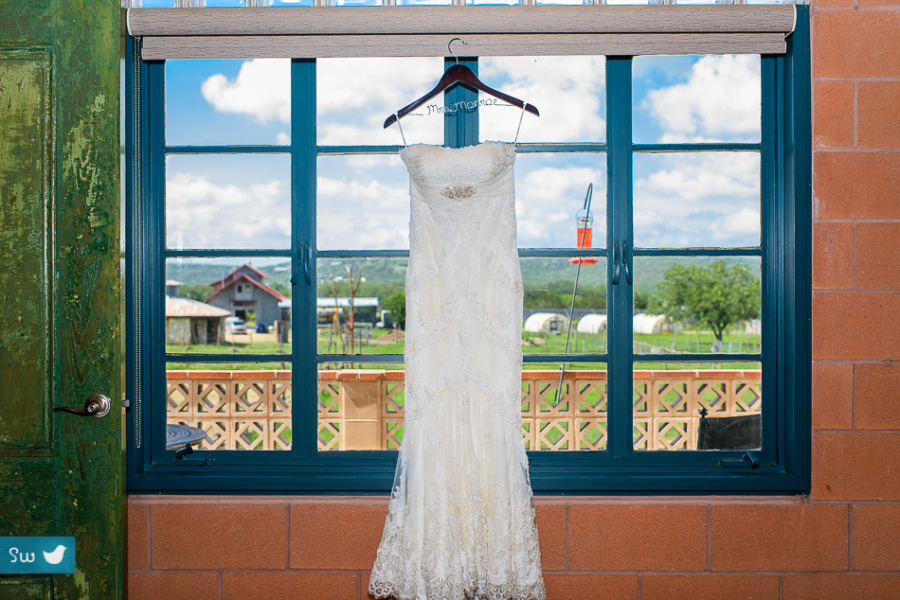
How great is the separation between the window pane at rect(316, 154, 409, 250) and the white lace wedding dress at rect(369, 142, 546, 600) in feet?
0.84

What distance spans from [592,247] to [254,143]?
1.17 meters

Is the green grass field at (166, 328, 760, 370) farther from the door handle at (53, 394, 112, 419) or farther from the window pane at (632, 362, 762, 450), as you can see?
the door handle at (53, 394, 112, 419)

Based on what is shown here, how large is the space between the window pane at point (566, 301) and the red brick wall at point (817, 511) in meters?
0.49

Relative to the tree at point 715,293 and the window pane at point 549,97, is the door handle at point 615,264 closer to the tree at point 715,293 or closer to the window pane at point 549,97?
the tree at point 715,293

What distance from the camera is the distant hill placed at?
159cm

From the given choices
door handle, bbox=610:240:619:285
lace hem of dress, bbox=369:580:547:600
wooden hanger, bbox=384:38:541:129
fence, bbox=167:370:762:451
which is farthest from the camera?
fence, bbox=167:370:762:451

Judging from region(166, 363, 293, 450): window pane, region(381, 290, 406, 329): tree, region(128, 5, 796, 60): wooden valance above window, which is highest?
region(128, 5, 796, 60): wooden valance above window

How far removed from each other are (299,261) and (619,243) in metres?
1.02

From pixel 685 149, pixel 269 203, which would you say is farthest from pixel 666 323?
pixel 269 203

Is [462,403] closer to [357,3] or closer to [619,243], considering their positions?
[619,243]

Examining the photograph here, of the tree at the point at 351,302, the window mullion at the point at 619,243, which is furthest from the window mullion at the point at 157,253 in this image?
the window mullion at the point at 619,243

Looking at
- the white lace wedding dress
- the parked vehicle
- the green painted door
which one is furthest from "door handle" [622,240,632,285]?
the green painted door

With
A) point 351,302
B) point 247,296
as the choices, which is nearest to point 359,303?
point 351,302

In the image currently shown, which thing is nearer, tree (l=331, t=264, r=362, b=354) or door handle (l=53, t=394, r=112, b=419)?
door handle (l=53, t=394, r=112, b=419)
